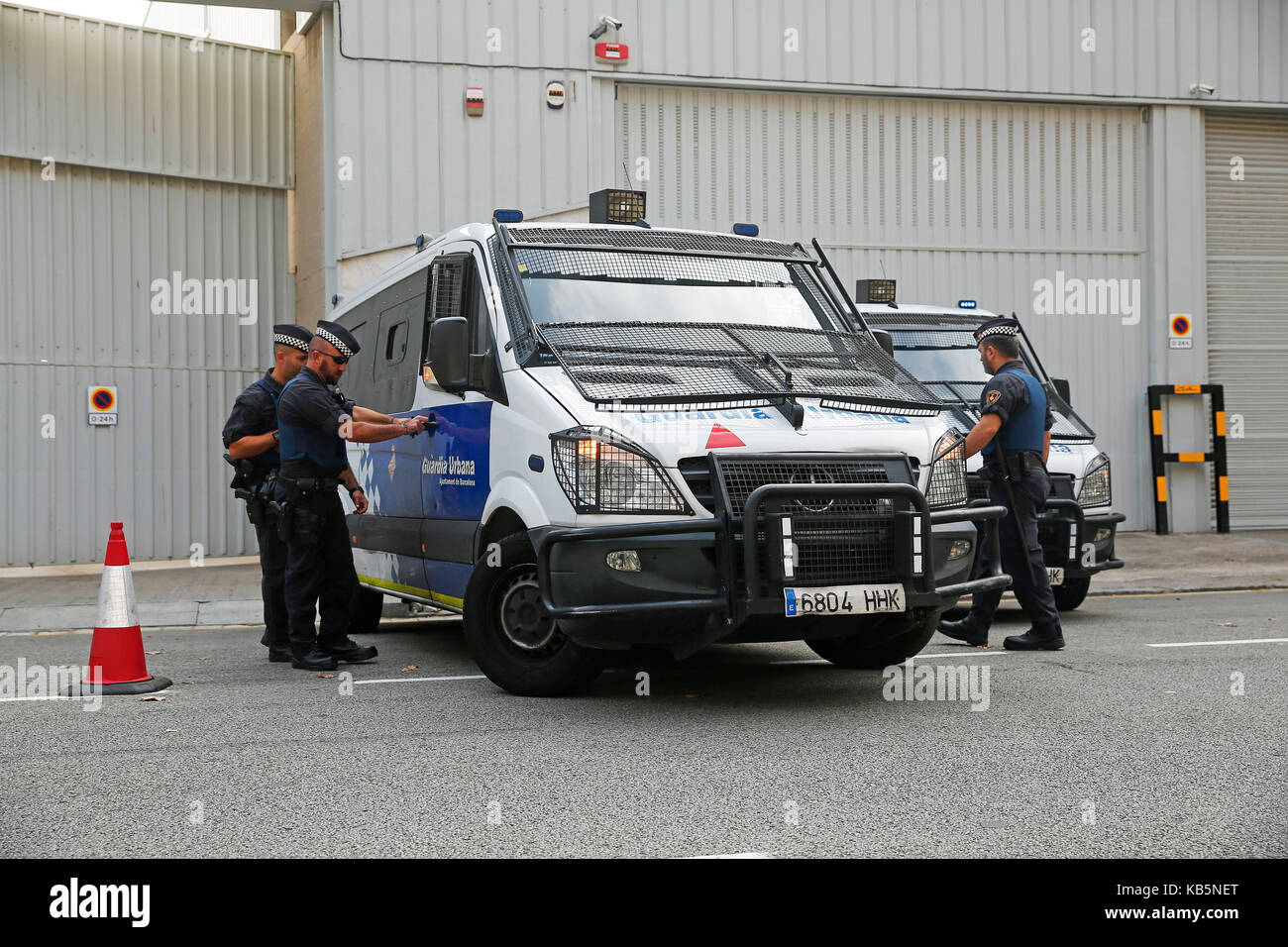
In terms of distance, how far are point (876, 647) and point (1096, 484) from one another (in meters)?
3.21

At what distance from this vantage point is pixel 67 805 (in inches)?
181

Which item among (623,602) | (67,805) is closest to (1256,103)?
(623,602)

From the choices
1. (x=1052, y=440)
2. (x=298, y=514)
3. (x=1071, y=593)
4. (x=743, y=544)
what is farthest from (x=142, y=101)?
(x=743, y=544)

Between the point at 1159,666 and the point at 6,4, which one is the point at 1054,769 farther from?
the point at 6,4

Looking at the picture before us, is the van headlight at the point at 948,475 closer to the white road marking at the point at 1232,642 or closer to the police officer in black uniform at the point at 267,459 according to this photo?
the white road marking at the point at 1232,642

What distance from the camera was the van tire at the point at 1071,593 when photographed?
32.4 feet

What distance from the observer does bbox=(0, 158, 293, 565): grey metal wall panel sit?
46.7 feet

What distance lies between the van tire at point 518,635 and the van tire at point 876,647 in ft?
3.68

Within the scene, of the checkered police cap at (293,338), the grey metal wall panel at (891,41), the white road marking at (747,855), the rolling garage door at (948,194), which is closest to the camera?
the white road marking at (747,855)

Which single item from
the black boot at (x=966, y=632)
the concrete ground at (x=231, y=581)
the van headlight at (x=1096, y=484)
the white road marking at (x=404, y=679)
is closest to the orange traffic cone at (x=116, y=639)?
the white road marking at (x=404, y=679)

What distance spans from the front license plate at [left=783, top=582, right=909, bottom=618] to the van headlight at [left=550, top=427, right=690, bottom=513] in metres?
0.60

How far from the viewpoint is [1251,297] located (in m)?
17.3

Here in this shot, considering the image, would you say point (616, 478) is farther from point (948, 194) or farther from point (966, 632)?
point (948, 194)

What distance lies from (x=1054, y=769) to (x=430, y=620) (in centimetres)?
664
